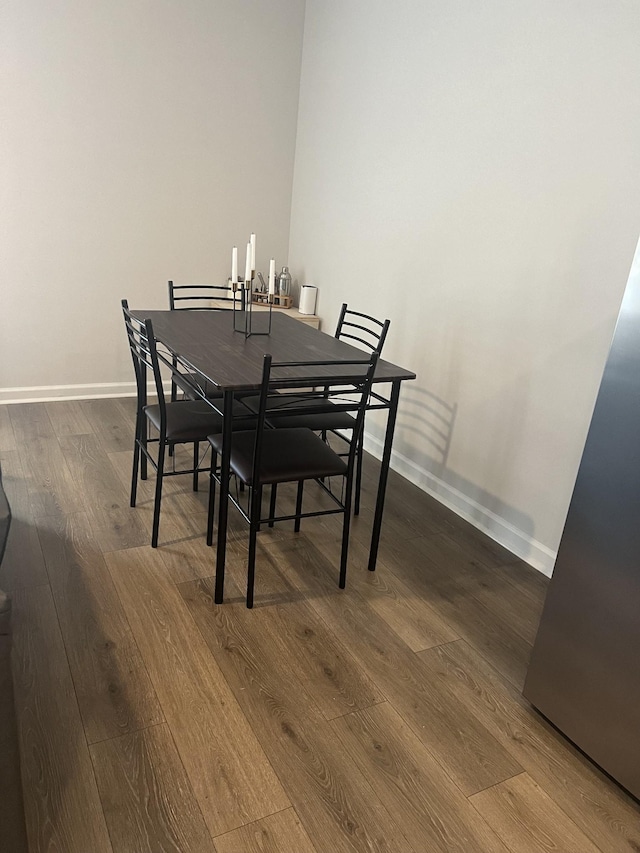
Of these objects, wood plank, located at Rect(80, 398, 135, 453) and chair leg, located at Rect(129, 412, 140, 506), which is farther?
wood plank, located at Rect(80, 398, 135, 453)

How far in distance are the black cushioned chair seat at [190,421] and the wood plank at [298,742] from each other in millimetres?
664

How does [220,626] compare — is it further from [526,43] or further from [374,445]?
[526,43]

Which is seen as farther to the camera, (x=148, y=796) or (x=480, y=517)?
(x=480, y=517)

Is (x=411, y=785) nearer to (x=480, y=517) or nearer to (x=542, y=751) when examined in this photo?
(x=542, y=751)

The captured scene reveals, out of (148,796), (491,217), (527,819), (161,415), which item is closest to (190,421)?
(161,415)

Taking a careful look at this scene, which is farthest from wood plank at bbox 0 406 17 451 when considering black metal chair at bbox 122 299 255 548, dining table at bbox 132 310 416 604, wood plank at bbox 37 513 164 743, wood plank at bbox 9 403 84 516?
dining table at bbox 132 310 416 604

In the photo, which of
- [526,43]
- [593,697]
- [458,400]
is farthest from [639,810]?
[526,43]

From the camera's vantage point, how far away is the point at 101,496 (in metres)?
2.88

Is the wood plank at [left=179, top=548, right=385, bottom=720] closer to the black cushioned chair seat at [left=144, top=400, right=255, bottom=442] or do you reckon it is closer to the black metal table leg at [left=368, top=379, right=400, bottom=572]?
the black metal table leg at [left=368, top=379, right=400, bottom=572]

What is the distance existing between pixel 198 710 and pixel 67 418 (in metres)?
2.53

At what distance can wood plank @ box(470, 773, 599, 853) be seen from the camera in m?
1.47

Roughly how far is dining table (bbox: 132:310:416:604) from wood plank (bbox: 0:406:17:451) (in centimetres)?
115

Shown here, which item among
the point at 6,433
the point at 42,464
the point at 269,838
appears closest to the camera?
the point at 269,838

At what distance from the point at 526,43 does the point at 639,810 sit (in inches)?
107
